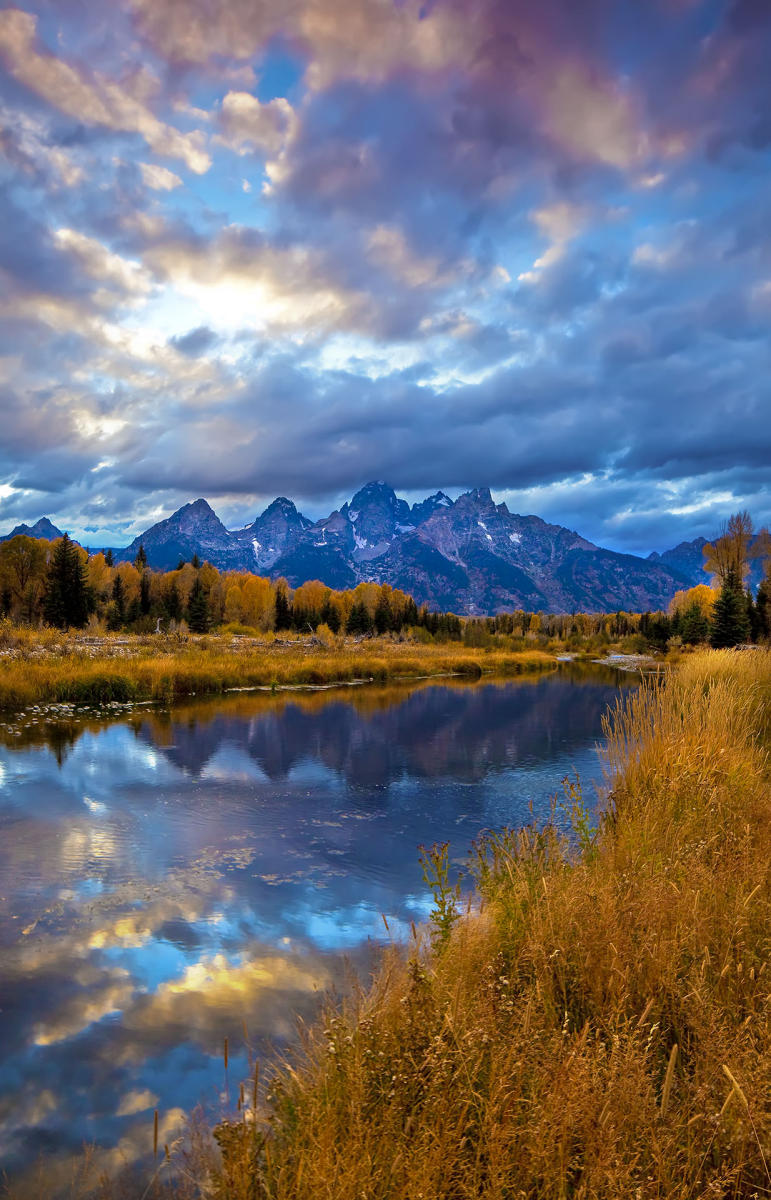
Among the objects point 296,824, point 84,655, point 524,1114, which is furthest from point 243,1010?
point 84,655

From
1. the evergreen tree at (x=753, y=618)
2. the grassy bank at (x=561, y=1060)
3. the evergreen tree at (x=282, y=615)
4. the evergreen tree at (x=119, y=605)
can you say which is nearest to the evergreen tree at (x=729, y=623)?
the evergreen tree at (x=753, y=618)

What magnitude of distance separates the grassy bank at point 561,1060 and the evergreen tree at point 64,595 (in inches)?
2322

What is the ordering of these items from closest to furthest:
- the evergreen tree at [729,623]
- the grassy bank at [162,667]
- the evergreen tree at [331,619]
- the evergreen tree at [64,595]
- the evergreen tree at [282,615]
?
the grassy bank at [162,667] → the evergreen tree at [729,623] → the evergreen tree at [64,595] → the evergreen tree at [282,615] → the evergreen tree at [331,619]

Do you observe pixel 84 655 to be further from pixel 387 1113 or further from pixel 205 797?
pixel 387 1113

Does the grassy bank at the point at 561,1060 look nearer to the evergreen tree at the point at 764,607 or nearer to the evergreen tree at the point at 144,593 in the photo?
the evergreen tree at the point at 764,607

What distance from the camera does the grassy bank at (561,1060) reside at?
2.82 meters

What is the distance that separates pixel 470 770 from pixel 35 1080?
12.6 m

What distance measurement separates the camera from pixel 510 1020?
3904 mm

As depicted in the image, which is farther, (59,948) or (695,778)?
(695,778)

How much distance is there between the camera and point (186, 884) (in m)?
8.66

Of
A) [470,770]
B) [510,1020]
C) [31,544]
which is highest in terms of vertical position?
[31,544]

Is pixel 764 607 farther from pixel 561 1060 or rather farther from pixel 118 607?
pixel 118 607

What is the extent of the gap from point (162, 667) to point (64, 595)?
3769cm

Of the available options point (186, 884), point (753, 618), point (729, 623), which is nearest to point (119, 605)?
point (729, 623)
